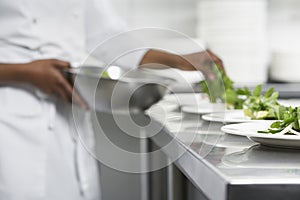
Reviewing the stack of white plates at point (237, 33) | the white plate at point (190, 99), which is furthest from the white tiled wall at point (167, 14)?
the white plate at point (190, 99)

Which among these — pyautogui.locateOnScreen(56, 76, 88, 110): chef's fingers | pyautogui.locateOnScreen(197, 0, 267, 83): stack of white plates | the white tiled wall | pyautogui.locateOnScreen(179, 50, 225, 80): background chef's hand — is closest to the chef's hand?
pyautogui.locateOnScreen(179, 50, 225, 80): background chef's hand

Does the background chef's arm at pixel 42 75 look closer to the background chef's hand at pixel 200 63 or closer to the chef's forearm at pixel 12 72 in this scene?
the chef's forearm at pixel 12 72

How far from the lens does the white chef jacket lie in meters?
1.12

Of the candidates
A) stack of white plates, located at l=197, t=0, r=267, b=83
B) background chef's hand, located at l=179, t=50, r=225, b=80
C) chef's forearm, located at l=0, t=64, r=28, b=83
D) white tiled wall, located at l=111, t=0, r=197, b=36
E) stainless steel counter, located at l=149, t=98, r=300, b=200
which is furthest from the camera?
white tiled wall, located at l=111, t=0, r=197, b=36

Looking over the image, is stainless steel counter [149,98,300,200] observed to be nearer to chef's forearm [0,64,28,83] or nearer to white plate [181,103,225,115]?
white plate [181,103,225,115]

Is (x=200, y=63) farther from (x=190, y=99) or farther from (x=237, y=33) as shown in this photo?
(x=237, y=33)

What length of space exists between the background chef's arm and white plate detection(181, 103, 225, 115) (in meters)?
0.26

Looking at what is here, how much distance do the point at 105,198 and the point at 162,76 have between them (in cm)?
113

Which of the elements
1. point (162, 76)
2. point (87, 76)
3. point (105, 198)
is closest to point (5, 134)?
point (87, 76)

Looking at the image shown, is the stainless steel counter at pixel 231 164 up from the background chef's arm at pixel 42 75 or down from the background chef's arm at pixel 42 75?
down

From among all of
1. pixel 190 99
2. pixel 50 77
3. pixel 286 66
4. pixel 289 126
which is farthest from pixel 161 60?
pixel 286 66

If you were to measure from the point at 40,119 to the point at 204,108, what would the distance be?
0.35 metres

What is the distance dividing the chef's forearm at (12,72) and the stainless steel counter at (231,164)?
1.27ft

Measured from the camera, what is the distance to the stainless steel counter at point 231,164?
0.42 metres
